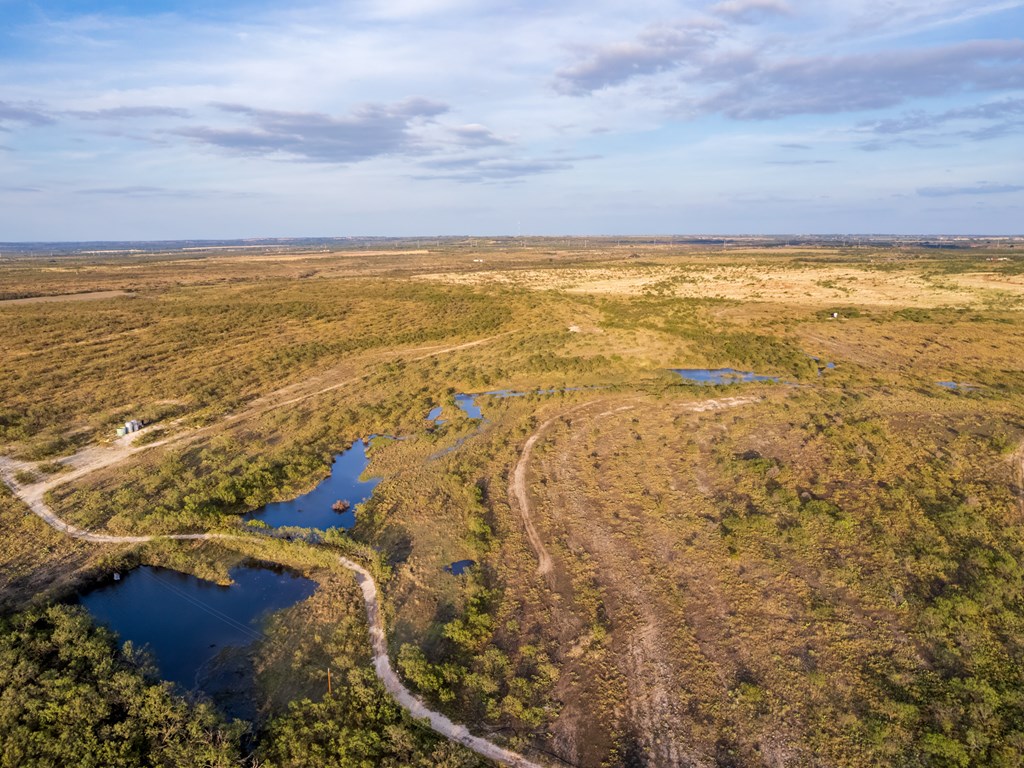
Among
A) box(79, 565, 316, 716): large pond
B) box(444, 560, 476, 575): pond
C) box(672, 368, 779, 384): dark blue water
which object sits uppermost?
box(672, 368, 779, 384): dark blue water

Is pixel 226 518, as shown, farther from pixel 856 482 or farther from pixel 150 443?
pixel 856 482

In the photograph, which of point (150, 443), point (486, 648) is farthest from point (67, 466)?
point (486, 648)

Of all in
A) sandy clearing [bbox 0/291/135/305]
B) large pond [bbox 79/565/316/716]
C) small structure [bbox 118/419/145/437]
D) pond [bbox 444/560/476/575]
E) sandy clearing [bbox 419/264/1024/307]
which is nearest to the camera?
large pond [bbox 79/565/316/716]

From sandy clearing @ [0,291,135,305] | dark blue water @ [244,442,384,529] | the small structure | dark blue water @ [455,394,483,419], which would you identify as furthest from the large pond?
sandy clearing @ [0,291,135,305]

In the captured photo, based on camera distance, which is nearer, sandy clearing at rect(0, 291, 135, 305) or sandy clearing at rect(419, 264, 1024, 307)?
sandy clearing at rect(419, 264, 1024, 307)

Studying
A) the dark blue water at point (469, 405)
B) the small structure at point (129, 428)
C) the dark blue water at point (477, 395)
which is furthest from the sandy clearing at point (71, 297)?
the dark blue water at point (477, 395)

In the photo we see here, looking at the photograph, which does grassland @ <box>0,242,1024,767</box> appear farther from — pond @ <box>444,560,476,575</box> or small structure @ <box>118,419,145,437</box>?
small structure @ <box>118,419,145,437</box>

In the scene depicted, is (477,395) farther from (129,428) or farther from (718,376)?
(129,428)

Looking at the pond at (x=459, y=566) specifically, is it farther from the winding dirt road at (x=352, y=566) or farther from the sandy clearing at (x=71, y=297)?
the sandy clearing at (x=71, y=297)
